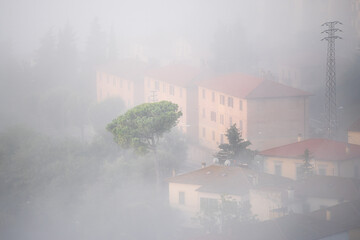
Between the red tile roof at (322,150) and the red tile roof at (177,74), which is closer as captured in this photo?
the red tile roof at (322,150)

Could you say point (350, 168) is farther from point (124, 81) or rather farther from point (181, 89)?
point (124, 81)

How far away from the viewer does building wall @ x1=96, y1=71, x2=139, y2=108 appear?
28562mm

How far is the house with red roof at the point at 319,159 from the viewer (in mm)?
13961

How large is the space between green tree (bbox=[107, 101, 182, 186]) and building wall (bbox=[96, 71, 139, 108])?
13.1 meters

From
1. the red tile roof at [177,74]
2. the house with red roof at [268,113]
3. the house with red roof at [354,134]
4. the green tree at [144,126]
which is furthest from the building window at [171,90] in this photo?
the house with red roof at [354,134]

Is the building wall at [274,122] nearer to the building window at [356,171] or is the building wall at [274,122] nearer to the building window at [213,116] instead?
the building window at [213,116]

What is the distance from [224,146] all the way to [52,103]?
1455 centimetres

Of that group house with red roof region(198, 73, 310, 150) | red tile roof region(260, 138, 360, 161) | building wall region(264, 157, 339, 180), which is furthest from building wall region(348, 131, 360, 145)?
building wall region(264, 157, 339, 180)

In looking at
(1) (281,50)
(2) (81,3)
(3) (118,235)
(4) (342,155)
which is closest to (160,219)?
(3) (118,235)

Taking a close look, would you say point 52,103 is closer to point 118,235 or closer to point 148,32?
point 118,235

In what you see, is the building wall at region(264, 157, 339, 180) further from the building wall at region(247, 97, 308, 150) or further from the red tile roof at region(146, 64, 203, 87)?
the red tile roof at region(146, 64, 203, 87)

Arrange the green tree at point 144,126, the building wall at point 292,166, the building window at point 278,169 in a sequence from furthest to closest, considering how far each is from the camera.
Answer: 1. the building window at point 278,169
2. the green tree at point 144,126
3. the building wall at point 292,166

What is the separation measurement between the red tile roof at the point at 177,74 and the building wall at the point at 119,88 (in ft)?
4.61

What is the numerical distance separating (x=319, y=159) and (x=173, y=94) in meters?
11.7
